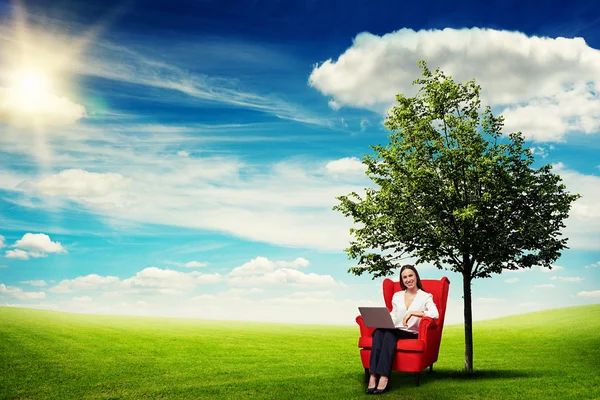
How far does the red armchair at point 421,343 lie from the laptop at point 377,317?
2.09 ft

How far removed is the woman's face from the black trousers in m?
1.20

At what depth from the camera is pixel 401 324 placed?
36.9ft

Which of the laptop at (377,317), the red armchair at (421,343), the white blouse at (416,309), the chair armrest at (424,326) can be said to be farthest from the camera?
the white blouse at (416,309)

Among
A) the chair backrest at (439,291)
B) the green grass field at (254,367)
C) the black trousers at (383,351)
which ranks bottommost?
the green grass field at (254,367)

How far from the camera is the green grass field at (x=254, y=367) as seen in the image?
10.8m

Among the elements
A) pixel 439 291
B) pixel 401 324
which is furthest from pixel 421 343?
pixel 439 291

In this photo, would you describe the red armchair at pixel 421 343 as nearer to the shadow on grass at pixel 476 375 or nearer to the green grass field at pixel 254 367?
the green grass field at pixel 254 367

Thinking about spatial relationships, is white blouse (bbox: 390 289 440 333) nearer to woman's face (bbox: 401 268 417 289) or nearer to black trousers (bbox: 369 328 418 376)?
woman's face (bbox: 401 268 417 289)

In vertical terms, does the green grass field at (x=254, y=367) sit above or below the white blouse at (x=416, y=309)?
below

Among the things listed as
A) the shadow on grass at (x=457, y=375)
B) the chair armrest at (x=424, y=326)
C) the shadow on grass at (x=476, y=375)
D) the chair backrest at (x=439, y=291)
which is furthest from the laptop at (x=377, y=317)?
the shadow on grass at (x=476, y=375)

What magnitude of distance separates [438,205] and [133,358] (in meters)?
11.8

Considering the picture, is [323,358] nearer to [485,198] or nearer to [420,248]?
[420,248]

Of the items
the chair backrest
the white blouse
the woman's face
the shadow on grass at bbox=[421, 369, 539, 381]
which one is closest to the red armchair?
the chair backrest

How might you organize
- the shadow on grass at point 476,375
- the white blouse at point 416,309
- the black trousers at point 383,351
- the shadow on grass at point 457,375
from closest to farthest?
the black trousers at point 383,351
the white blouse at point 416,309
the shadow on grass at point 457,375
the shadow on grass at point 476,375
